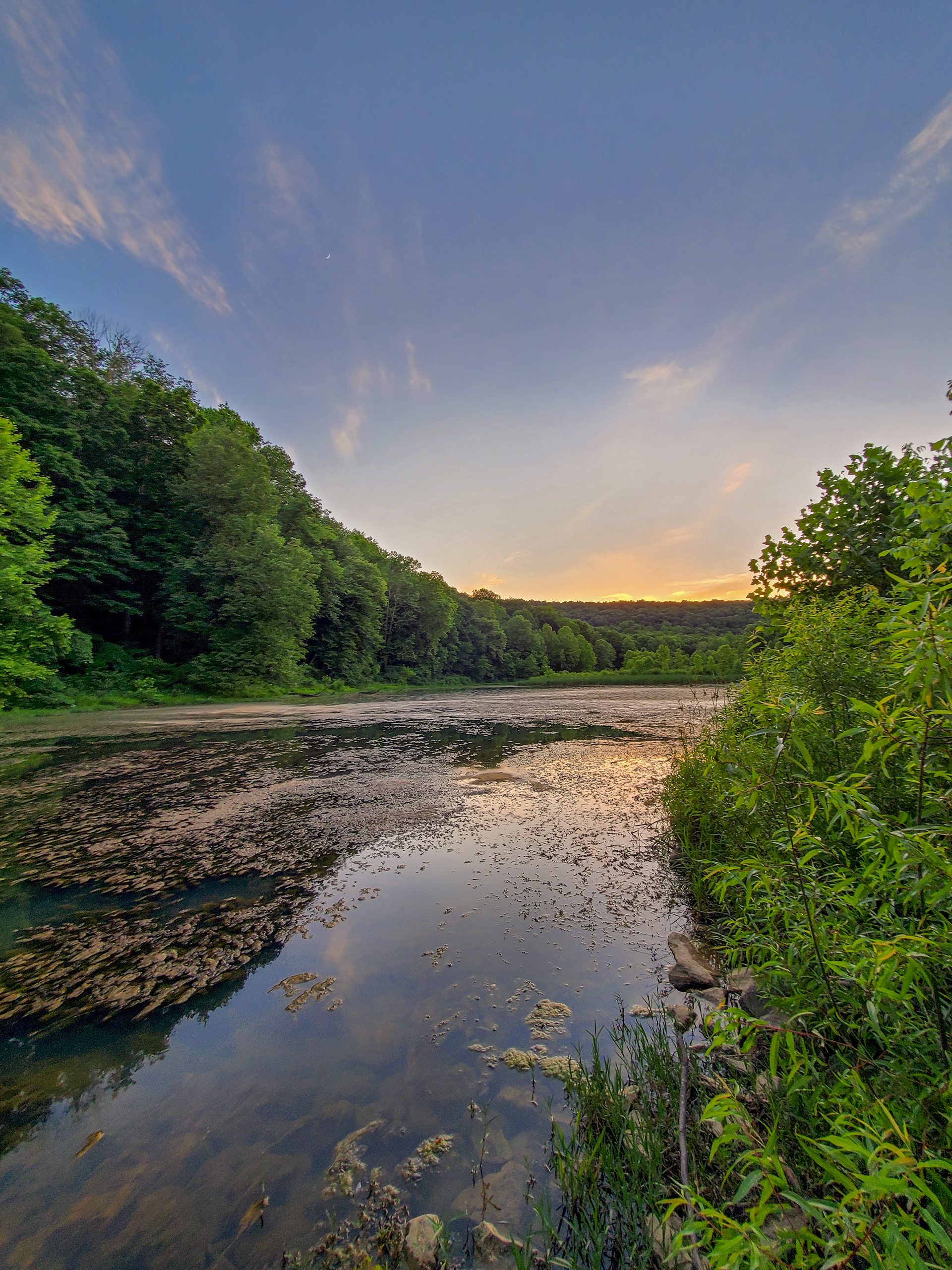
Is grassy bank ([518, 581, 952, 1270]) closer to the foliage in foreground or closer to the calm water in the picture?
the foliage in foreground

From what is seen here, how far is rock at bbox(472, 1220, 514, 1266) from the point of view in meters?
1.84

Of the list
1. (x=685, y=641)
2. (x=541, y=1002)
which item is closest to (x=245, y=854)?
(x=541, y=1002)

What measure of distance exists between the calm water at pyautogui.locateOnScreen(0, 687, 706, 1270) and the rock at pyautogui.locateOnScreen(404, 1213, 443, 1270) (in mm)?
77

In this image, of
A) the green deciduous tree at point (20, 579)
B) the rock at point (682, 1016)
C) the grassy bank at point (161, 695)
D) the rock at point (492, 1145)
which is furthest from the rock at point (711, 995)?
the green deciduous tree at point (20, 579)

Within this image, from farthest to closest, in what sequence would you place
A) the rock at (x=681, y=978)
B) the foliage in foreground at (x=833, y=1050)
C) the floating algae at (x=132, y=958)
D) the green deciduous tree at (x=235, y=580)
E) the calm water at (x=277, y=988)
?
the green deciduous tree at (x=235, y=580)
the rock at (x=681, y=978)
the floating algae at (x=132, y=958)
the calm water at (x=277, y=988)
the foliage in foreground at (x=833, y=1050)

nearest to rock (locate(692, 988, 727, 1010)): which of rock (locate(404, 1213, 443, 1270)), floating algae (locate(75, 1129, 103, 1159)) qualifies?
rock (locate(404, 1213, 443, 1270))

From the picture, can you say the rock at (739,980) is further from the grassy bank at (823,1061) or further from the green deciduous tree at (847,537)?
the green deciduous tree at (847,537)

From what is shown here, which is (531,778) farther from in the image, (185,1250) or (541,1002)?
(185,1250)

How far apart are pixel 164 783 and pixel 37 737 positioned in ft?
24.4

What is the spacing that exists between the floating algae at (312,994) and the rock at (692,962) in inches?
97.7

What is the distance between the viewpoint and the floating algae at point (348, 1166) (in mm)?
2113

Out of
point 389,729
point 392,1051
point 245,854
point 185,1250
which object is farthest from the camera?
point 389,729

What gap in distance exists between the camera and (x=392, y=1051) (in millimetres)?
2916

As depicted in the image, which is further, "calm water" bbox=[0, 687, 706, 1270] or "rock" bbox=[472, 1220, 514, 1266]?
"calm water" bbox=[0, 687, 706, 1270]
